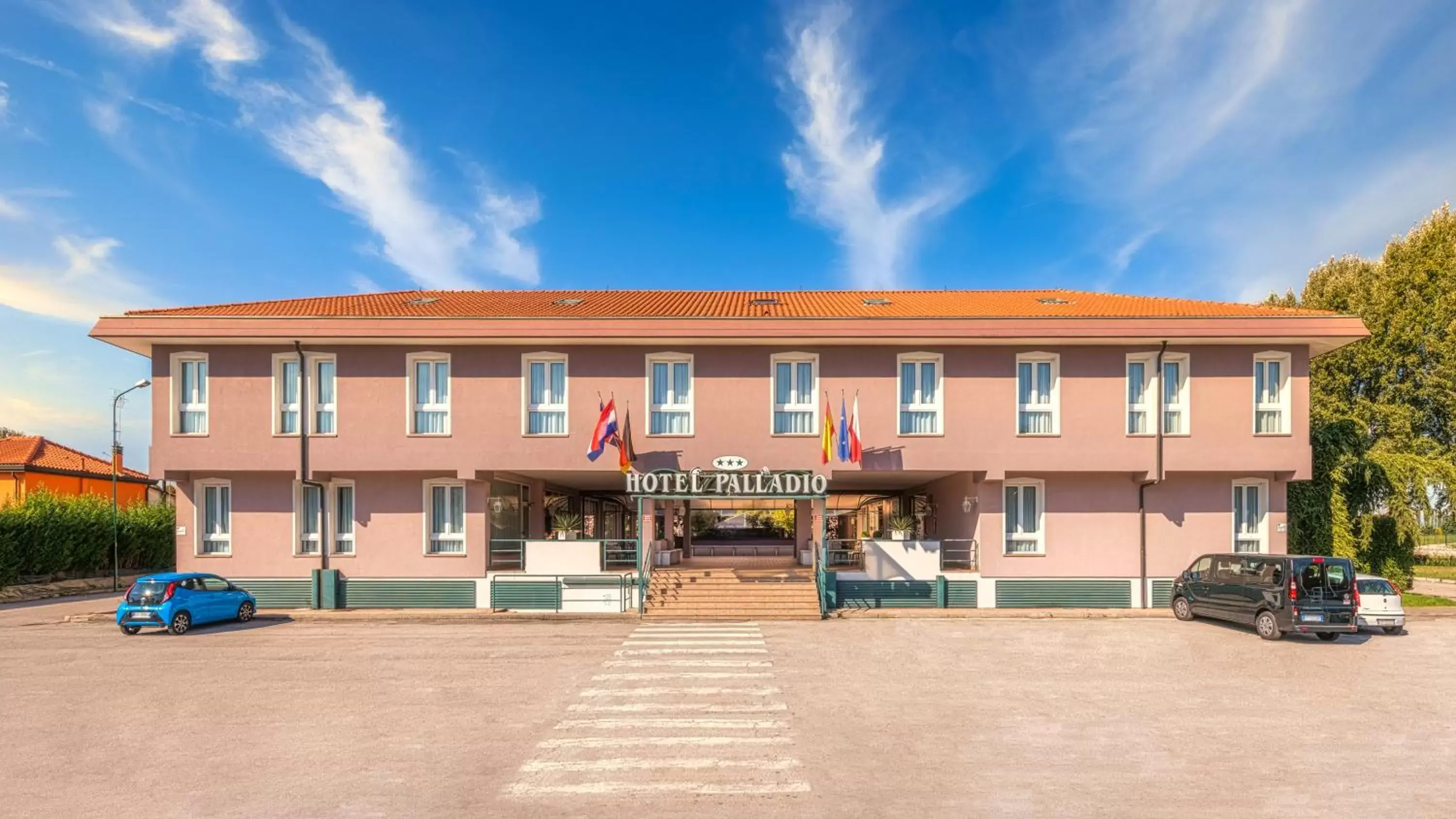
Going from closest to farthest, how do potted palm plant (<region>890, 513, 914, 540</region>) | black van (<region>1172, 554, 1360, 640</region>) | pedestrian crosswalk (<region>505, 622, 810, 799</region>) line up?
pedestrian crosswalk (<region>505, 622, 810, 799</region>), black van (<region>1172, 554, 1360, 640</region>), potted palm plant (<region>890, 513, 914, 540</region>)

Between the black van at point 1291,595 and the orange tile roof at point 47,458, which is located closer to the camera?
the black van at point 1291,595

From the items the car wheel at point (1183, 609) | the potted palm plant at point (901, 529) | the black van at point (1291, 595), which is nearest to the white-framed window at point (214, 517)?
the potted palm plant at point (901, 529)

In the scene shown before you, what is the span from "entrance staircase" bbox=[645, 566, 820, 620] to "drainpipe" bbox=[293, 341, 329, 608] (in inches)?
Answer: 363

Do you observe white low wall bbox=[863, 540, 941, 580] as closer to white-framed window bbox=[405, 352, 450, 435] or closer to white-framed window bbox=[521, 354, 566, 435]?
white-framed window bbox=[521, 354, 566, 435]

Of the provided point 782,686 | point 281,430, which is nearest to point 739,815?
point 782,686

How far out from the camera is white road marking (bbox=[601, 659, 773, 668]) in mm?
14250

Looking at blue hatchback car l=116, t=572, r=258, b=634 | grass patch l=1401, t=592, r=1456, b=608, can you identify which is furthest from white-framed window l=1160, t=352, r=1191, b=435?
blue hatchback car l=116, t=572, r=258, b=634

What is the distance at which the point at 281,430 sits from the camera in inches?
859

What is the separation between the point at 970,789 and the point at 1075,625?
1267 centimetres

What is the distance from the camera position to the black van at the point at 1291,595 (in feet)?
54.5

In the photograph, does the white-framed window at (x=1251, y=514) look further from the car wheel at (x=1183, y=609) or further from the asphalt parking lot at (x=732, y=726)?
the asphalt parking lot at (x=732, y=726)

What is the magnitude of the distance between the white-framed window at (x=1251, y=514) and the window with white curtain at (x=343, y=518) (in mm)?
24921

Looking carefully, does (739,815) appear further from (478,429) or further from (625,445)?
(478,429)

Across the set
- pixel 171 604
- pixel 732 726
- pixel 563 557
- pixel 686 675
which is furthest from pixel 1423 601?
pixel 171 604
